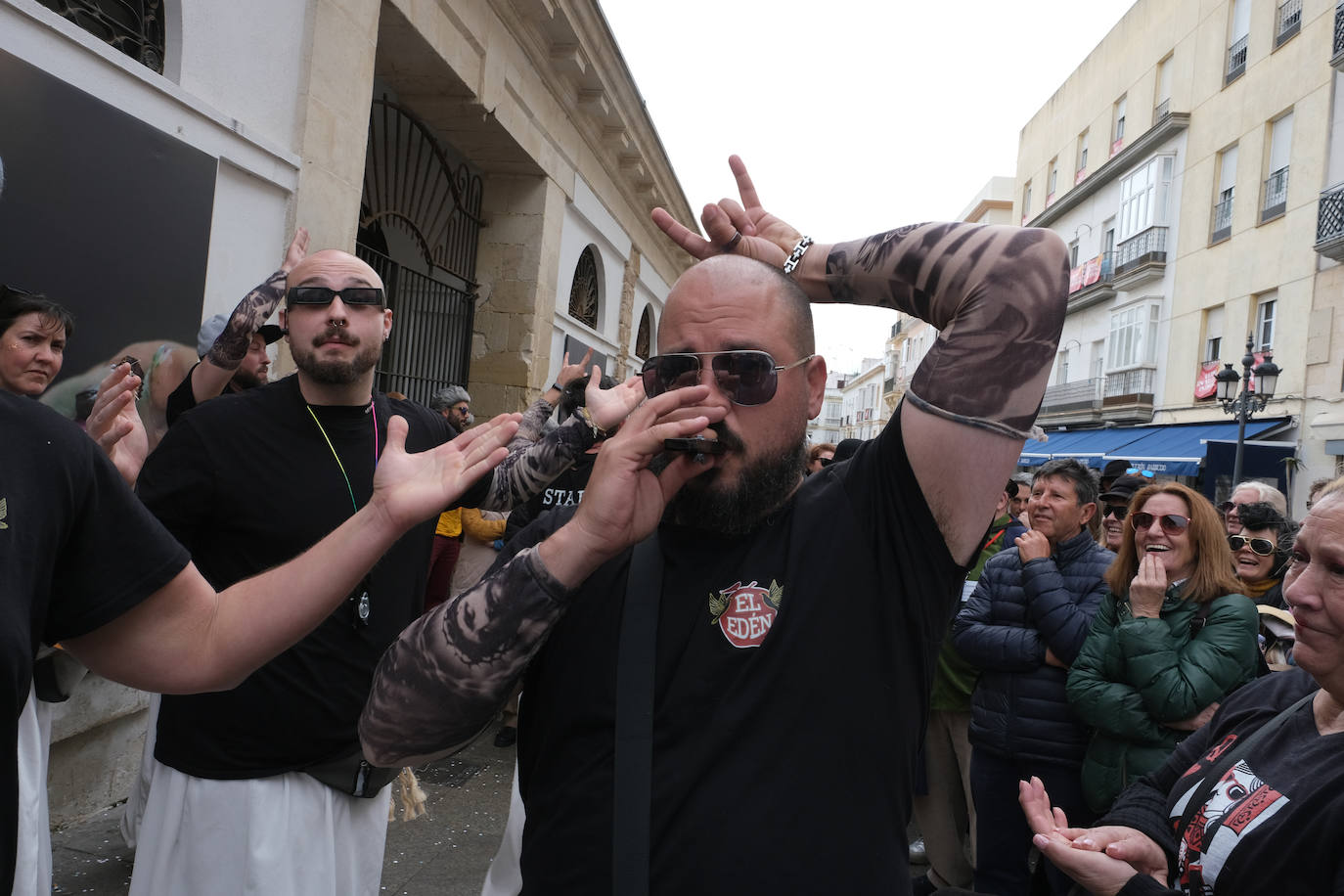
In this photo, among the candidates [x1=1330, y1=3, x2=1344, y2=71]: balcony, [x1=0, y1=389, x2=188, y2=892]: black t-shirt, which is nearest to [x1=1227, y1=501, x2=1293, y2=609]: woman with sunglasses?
[x1=0, y1=389, x2=188, y2=892]: black t-shirt

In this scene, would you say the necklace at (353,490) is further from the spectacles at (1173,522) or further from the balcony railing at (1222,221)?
the balcony railing at (1222,221)

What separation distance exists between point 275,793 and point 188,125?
11.2 ft

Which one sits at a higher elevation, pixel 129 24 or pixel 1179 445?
pixel 129 24

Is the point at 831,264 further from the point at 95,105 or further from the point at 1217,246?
the point at 1217,246

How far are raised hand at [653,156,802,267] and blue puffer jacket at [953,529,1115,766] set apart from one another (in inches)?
99.0

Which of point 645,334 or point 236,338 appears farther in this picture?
point 645,334

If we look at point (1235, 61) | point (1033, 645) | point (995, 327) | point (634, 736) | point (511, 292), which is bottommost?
point (1033, 645)

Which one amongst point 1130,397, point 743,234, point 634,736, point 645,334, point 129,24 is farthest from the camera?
point 1130,397

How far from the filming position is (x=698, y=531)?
1572 millimetres

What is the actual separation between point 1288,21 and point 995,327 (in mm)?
22966

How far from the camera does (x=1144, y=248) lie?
76.5 feet

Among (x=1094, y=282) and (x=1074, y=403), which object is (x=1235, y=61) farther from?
(x=1074, y=403)

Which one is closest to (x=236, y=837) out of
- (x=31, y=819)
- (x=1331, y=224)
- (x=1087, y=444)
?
(x=31, y=819)

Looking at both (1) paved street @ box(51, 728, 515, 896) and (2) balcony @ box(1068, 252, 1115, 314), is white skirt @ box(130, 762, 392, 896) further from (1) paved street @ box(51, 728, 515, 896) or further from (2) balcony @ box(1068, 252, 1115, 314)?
(2) balcony @ box(1068, 252, 1115, 314)
